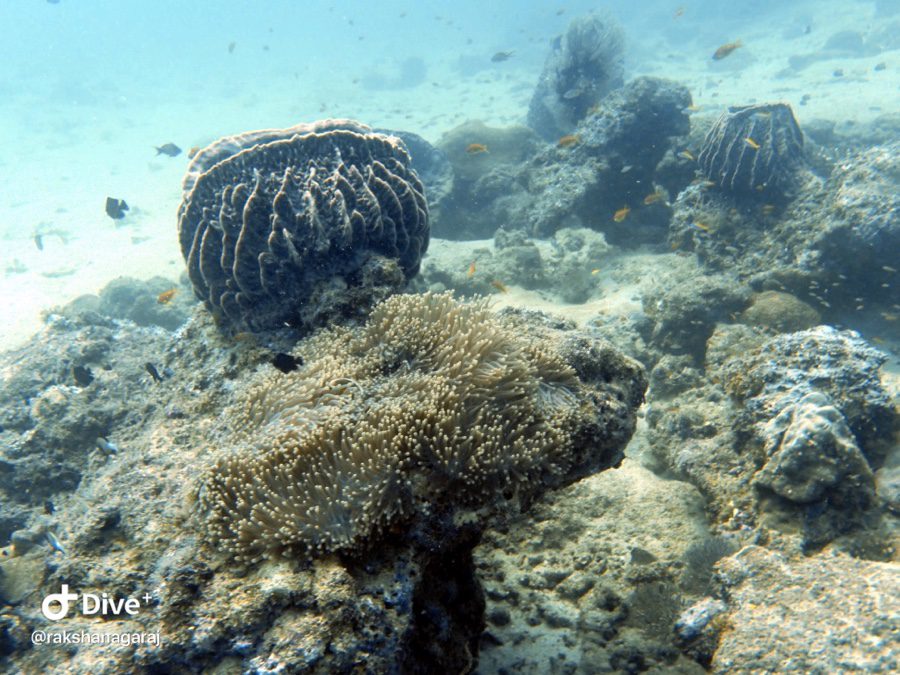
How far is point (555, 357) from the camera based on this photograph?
3455 mm

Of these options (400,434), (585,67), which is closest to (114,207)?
(400,434)

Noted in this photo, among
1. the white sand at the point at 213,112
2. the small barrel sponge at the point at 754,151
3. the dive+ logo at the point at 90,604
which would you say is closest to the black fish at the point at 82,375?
the dive+ logo at the point at 90,604

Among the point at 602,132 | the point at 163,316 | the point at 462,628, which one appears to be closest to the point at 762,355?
the point at 462,628

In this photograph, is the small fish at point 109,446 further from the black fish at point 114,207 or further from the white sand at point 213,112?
the white sand at point 213,112

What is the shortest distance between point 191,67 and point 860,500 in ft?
265

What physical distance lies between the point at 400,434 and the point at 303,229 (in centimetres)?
255

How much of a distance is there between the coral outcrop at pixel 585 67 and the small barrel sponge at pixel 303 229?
446 inches

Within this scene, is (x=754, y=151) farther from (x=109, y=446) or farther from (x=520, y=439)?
(x=109, y=446)

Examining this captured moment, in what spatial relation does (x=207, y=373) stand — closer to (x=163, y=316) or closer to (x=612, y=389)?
(x=612, y=389)

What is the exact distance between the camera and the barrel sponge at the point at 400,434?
248 cm

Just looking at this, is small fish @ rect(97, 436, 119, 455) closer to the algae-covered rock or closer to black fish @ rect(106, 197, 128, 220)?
black fish @ rect(106, 197, 128, 220)

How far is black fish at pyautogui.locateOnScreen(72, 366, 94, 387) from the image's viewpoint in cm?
592

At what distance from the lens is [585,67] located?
47.5 feet

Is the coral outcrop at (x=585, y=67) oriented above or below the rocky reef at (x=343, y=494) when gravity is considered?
above
